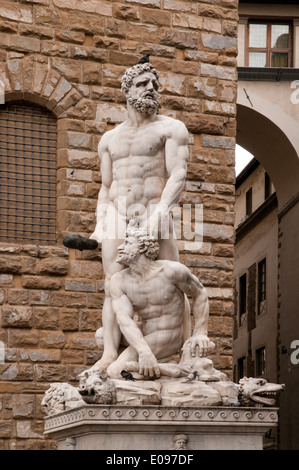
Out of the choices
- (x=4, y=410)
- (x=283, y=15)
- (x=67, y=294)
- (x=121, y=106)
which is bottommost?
(x=4, y=410)

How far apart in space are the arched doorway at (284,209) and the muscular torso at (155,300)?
48.4ft

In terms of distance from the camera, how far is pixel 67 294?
15.7 m

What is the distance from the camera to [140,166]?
40.7ft

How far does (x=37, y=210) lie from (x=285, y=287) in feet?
44.0

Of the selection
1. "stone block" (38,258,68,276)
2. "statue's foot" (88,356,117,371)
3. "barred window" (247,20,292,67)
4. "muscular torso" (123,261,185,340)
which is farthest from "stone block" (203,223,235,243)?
"barred window" (247,20,292,67)

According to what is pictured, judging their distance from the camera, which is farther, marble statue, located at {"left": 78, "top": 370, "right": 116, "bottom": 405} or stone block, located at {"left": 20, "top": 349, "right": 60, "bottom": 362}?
stone block, located at {"left": 20, "top": 349, "right": 60, "bottom": 362}

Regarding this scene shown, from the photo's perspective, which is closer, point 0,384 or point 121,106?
point 0,384

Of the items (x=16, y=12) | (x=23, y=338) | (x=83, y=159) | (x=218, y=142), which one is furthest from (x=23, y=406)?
(x=16, y=12)

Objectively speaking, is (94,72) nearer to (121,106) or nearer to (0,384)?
(121,106)

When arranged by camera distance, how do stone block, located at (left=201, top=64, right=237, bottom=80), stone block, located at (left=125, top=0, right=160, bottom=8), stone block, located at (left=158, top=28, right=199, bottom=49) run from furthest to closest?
stone block, located at (left=201, top=64, right=237, bottom=80), stone block, located at (left=158, top=28, right=199, bottom=49), stone block, located at (left=125, top=0, right=160, bottom=8)

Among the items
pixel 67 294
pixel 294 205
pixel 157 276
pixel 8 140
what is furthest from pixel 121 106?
pixel 294 205

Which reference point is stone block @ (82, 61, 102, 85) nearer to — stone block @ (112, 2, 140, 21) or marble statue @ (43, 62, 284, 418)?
stone block @ (112, 2, 140, 21)

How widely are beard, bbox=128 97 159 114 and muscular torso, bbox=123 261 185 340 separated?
155cm

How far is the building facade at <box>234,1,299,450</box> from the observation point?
27016 millimetres
